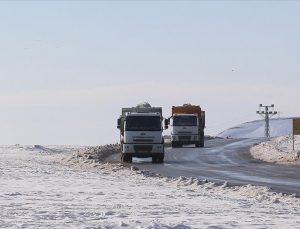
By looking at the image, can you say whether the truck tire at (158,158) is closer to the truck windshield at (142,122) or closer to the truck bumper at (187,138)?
the truck windshield at (142,122)

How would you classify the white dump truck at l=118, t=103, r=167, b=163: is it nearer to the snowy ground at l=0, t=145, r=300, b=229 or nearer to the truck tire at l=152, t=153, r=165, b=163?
the truck tire at l=152, t=153, r=165, b=163

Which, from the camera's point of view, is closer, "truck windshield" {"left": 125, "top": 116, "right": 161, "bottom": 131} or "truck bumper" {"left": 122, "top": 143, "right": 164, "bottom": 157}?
"truck windshield" {"left": 125, "top": 116, "right": 161, "bottom": 131}

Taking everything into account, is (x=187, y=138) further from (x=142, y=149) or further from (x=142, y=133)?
(x=142, y=133)

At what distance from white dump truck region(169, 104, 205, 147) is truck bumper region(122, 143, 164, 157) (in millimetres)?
19428

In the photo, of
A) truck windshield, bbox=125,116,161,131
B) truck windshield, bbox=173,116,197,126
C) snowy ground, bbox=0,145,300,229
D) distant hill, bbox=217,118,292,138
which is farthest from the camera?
distant hill, bbox=217,118,292,138

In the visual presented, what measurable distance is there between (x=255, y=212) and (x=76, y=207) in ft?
11.6

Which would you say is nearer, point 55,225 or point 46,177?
point 55,225

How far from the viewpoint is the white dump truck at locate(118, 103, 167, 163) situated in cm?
3831

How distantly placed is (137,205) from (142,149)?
75.6 feet

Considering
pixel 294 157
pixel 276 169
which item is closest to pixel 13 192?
pixel 276 169

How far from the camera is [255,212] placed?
1471 centimetres

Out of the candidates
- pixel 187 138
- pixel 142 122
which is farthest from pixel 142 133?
pixel 187 138

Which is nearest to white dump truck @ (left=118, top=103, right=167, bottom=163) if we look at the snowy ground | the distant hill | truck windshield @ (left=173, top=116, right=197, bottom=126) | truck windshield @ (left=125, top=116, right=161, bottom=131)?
truck windshield @ (left=125, top=116, right=161, bottom=131)

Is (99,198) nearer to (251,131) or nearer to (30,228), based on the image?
(30,228)
